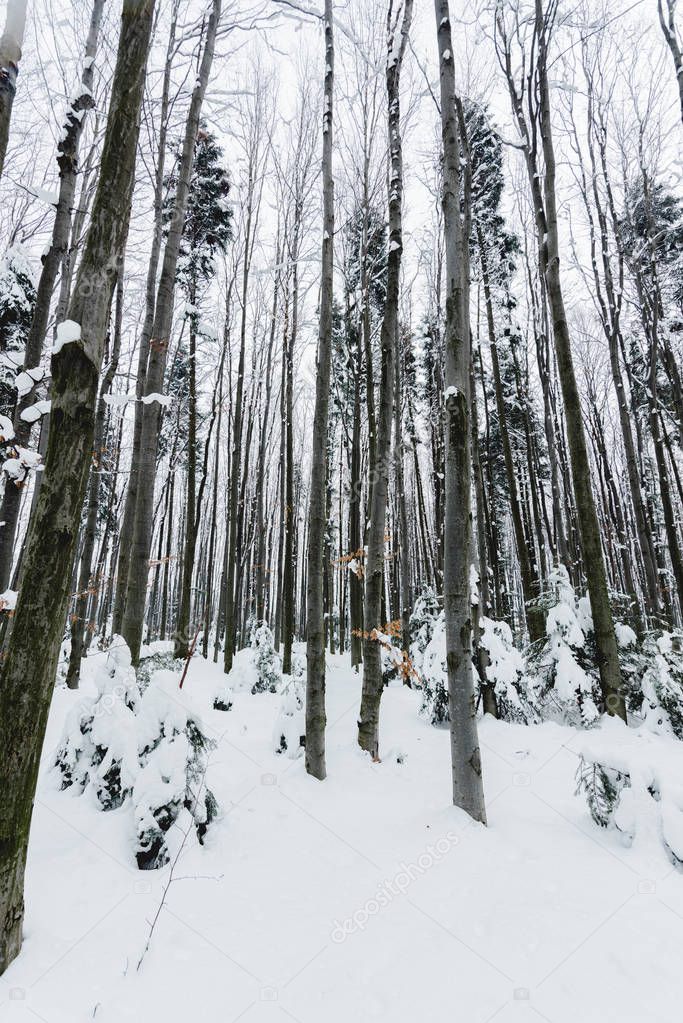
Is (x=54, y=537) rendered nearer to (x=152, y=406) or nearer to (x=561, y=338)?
(x=152, y=406)

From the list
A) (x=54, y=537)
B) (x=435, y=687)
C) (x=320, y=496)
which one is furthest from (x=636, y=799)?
(x=435, y=687)

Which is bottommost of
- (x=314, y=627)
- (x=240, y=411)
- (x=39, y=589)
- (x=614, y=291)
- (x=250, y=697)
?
(x=250, y=697)

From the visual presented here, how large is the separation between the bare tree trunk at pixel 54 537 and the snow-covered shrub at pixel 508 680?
6051 mm

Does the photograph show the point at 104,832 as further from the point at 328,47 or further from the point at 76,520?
the point at 328,47

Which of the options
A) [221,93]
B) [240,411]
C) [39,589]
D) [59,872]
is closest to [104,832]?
[59,872]

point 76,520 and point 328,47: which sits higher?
point 328,47

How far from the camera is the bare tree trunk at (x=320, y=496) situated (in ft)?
15.2

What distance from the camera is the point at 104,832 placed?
3062 millimetres

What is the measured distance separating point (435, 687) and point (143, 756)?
4.80 metres

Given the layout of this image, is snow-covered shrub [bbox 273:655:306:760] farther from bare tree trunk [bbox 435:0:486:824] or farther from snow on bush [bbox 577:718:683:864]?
snow on bush [bbox 577:718:683:864]

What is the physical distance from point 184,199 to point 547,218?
5206 mm

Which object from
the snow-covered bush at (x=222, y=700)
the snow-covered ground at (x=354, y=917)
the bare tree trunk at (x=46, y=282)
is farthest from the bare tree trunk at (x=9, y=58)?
the snow-covered bush at (x=222, y=700)

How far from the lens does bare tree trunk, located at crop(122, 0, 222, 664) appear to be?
188 inches

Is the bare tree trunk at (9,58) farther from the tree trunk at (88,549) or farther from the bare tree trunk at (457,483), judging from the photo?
the tree trunk at (88,549)
